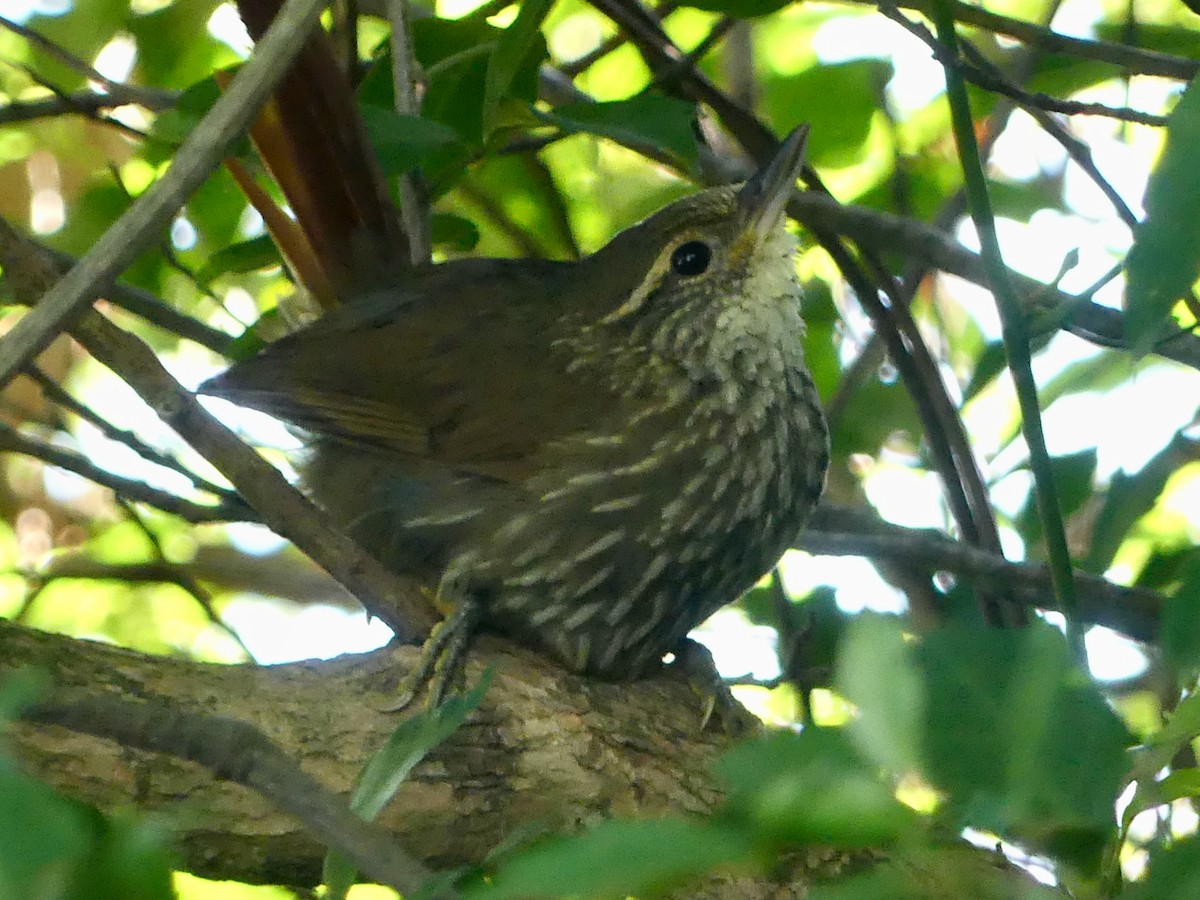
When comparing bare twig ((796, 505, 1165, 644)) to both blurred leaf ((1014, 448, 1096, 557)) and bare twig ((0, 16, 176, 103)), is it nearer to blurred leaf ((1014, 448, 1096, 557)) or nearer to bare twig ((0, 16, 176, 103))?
blurred leaf ((1014, 448, 1096, 557))

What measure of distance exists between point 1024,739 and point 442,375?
72.3 inches

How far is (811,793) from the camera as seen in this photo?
26.4 inches

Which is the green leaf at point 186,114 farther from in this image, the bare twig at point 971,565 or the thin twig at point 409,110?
the bare twig at point 971,565

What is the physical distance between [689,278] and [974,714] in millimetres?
1840

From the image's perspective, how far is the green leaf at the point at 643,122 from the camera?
6.14 feet

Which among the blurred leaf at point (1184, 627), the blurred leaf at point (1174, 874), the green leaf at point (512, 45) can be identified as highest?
the green leaf at point (512, 45)

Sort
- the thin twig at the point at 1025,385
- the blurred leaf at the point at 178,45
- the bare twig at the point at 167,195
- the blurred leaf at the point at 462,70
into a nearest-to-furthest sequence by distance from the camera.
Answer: the bare twig at the point at 167,195
the thin twig at the point at 1025,385
the blurred leaf at the point at 462,70
the blurred leaf at the point at 178,45

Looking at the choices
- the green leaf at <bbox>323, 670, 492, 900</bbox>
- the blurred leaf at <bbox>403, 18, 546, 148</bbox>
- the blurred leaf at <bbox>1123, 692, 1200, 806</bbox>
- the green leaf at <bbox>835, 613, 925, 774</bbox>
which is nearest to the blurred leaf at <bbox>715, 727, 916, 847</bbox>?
the green leaf at <bbox>835, 613, 925, 774</bbox>

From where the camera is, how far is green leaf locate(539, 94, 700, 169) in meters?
1.87

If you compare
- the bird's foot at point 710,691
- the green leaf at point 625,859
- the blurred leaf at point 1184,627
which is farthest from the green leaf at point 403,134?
the green leaf at point 625,859

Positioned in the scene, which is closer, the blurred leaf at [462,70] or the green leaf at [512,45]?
the green leaf at [512,45]

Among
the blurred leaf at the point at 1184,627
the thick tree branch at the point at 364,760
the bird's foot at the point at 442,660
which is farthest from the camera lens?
the bird's foot at the point at 442,660

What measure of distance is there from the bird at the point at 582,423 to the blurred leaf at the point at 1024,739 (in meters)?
1.37

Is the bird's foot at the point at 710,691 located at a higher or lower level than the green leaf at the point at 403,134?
lower
